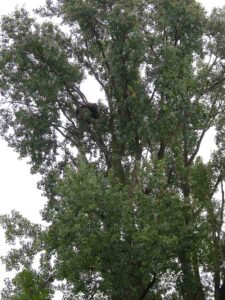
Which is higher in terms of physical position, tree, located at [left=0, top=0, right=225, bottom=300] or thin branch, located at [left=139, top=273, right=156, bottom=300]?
tree, located at [left=0, top=0, right=225, bottom=300]

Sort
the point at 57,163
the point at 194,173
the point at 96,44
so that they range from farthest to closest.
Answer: the point at 57,163 → the point at 96,44 → the point at 194,173

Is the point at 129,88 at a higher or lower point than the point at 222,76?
lower

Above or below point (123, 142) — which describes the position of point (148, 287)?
below

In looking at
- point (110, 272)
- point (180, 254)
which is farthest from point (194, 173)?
point (110, 272)

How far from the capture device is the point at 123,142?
2039 centimetres

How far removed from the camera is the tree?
613 inches

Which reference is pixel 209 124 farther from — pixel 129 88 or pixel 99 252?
pixel 99 252

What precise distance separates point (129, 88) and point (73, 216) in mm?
6668

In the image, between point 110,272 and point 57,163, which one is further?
point 57,163

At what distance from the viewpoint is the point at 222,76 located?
2261 cm

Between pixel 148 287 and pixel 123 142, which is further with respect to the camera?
pixel 123 142

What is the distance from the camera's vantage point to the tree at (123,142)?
613 inches

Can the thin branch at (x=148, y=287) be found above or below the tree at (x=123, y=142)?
below

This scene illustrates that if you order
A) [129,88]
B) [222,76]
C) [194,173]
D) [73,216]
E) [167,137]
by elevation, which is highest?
[222,76]
